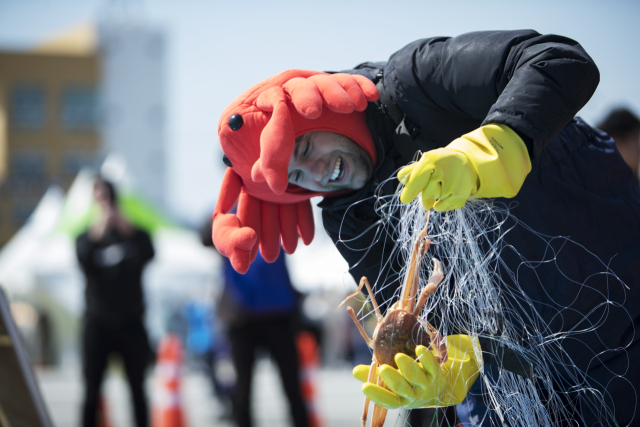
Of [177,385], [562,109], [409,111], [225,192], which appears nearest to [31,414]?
[225,192]

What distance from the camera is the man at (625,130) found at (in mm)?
3266

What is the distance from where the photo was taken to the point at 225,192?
5.66 ft

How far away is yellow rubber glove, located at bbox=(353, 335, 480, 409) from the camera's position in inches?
48.6

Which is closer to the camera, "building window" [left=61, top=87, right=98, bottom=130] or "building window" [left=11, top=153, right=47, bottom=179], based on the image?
"building window" [left=11, top=153, right=47, bottom=179]

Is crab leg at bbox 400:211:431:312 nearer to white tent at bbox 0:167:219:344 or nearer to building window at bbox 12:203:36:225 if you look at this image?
white tent at bbox 0:167:219:344

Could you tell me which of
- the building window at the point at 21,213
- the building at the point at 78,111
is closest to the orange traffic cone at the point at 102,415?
the building at the point at 78,111

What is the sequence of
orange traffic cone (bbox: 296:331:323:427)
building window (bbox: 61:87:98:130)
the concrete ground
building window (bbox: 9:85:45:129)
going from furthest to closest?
building window (bbox: 61:87:98:130) < building window (bbox: 9:85:45:129) < the concrete ground < orange traffic cone (bbox: 296:331:323:427)

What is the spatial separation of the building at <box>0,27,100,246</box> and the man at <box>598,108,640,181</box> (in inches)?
1130

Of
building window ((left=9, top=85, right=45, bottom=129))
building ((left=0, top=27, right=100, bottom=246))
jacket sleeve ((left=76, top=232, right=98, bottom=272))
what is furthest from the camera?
building window ((left=9, top=85, right=45, bottom=129))

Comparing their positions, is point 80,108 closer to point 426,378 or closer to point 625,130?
point 625,130

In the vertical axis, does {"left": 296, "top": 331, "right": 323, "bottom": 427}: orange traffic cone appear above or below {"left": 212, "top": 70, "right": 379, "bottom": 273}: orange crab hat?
below

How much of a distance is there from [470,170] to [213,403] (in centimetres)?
590

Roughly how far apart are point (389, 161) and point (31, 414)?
144 cm

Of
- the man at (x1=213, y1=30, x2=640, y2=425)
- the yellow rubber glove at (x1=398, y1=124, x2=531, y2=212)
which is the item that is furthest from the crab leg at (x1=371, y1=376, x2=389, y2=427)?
the yellow rubber glove at (x1=398, y1=124, x2=531, y2=212)
